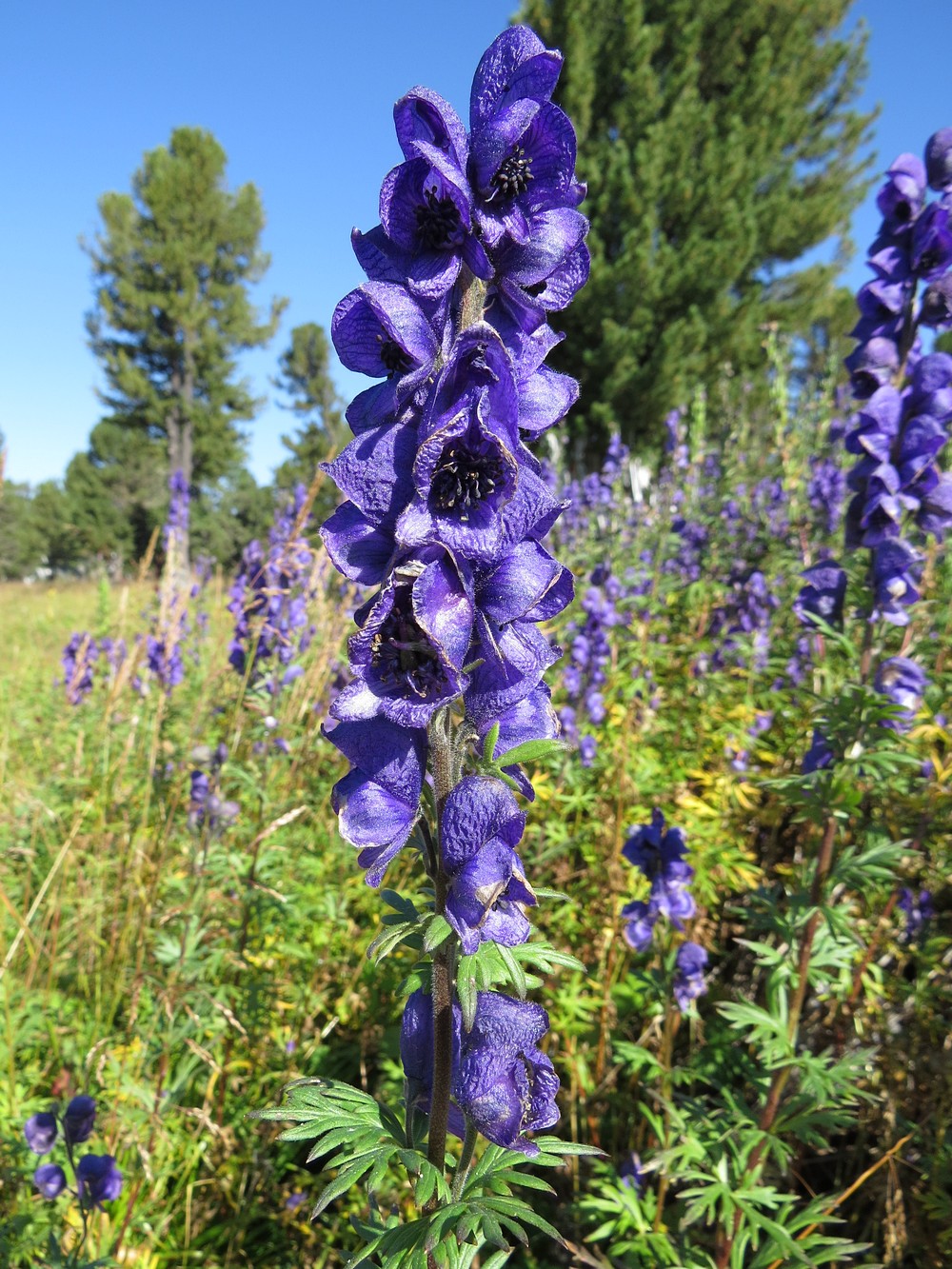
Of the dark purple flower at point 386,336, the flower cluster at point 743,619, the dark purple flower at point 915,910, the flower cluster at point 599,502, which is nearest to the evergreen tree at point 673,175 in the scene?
the flower cluster at point 599,502

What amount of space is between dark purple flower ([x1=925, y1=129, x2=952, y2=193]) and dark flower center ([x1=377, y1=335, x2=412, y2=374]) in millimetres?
2705

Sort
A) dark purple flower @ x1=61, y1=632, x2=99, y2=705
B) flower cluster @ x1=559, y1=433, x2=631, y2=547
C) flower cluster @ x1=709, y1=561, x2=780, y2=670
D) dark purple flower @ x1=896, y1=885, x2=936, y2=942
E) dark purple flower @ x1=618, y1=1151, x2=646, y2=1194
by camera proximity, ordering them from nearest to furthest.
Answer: dark purple flower @ x1=618, y1=1151, x2=646, y2=1194
dark purple flower @ x1=896, y1=885, x2=936, y2=942
dark purple flower @ x1=61, y1=632, x2=99, y2=705
flower cluster @ x1=709, y1=561, x2=780, y2=670
flower cluster @ x1=559, y1=433, x2=631, y2=547

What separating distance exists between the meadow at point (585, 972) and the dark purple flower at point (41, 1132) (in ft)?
0.63

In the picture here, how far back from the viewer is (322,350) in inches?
1752

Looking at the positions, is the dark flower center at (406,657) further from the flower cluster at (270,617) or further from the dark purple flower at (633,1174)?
the flower cluster at (270,617)

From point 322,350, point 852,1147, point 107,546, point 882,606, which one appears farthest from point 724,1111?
point 322,350

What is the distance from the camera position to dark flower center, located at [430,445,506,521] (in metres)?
1.03

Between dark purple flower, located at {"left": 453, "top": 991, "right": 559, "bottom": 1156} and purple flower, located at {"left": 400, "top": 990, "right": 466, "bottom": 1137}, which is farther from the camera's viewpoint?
purple flower, located at {"left": 400, "top": 990, "right": 466, "bottom": 1137}

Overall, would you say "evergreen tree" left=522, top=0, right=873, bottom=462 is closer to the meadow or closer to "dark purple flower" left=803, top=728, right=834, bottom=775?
the meadow

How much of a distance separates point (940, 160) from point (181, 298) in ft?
110

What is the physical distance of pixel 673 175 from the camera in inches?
752

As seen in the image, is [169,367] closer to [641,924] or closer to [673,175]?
[673,175]

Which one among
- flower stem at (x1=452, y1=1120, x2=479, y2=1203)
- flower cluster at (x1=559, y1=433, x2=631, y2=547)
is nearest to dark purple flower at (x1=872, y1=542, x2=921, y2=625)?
flower stem at (x1=452, y1=1120, x2=479, y2=1203)

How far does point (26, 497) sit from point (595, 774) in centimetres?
4223
